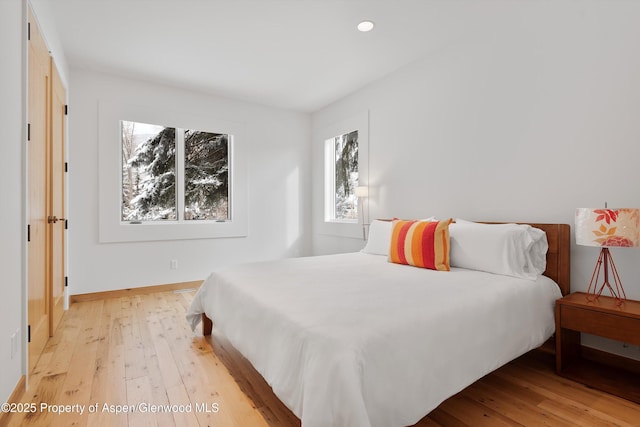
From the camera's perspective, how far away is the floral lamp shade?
5.82ft

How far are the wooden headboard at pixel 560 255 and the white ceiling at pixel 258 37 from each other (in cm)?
181

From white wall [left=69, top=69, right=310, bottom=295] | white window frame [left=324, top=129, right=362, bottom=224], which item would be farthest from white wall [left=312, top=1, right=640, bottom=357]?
white wall [left=69, top=69, right=310, bottom=295]

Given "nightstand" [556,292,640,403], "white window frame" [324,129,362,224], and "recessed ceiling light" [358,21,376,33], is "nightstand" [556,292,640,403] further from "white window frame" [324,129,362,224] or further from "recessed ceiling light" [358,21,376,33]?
"white window frame" [324,129,362,224]

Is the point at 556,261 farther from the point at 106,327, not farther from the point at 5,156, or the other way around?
the point at 106,327

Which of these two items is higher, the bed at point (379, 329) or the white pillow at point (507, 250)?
the white pillow at point (507, 250)

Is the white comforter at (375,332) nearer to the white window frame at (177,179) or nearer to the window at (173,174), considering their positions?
the white window frame at (177,179)

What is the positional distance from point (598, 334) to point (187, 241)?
4.22 metres

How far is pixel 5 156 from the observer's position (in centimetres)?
160

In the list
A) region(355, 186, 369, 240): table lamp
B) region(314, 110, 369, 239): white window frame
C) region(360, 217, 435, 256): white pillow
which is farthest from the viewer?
region(314, 110, 369, 239): white window frame

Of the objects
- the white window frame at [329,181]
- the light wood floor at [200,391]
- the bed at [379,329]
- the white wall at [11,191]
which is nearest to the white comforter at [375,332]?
the bed at [379,329]

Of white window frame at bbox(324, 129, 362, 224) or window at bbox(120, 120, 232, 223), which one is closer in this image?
window at bbox(120, 120, 232, 223)

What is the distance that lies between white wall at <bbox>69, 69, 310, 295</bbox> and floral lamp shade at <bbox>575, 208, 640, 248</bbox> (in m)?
3.88

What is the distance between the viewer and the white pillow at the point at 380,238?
3254 mm

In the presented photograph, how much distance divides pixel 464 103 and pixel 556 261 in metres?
1.60
